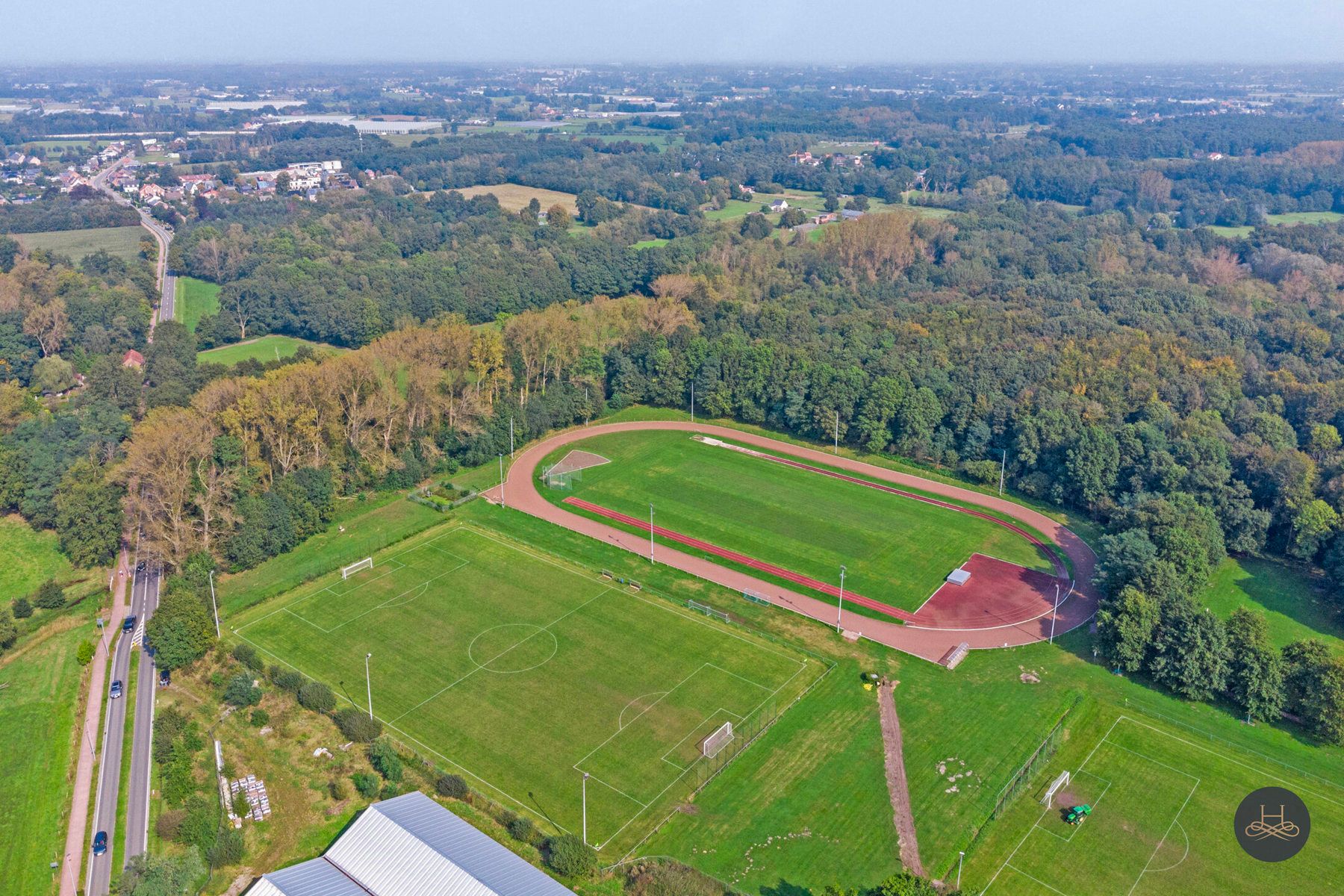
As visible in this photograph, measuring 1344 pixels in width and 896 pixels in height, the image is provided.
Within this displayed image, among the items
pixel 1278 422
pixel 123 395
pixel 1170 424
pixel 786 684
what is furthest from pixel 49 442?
pixel 1278 422

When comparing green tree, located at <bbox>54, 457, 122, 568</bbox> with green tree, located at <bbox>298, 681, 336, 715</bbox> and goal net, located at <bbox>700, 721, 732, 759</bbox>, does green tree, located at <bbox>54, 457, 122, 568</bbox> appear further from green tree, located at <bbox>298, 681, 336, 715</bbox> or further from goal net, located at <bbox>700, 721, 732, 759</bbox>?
goal net, located at <bbox>700, 721, 732, 759</bbox>

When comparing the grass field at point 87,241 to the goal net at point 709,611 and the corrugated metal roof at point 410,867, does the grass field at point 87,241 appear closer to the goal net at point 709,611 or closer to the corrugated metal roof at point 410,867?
the goal net at point 709,611

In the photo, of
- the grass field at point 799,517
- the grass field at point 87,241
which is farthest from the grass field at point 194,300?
the grass field at point 799,517

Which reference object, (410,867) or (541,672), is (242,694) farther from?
(410,867)

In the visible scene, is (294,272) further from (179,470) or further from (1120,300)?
(1120,300)

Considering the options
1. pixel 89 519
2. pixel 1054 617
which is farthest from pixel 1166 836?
pixel 89 519
